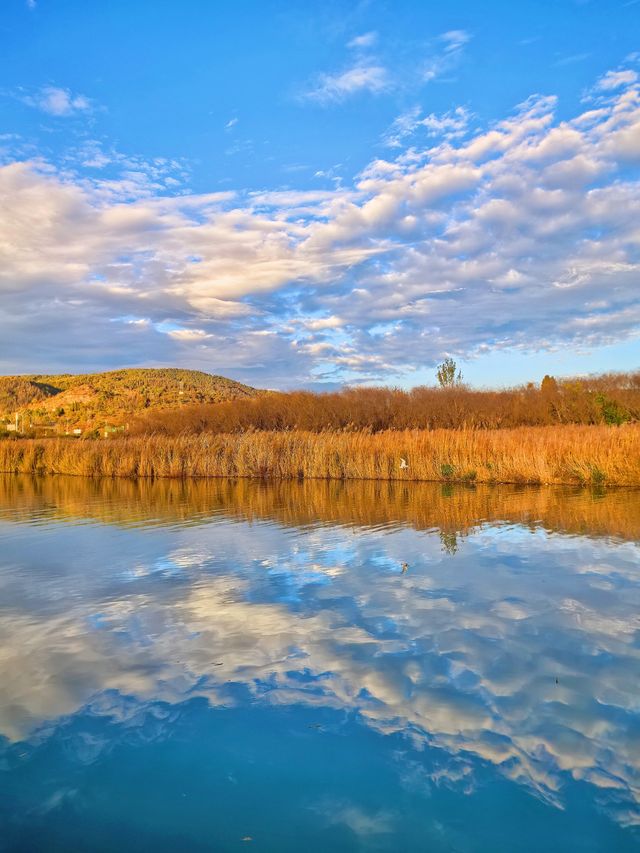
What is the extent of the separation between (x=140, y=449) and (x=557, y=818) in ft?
67.1

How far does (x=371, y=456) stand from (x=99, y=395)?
5194 centimetres

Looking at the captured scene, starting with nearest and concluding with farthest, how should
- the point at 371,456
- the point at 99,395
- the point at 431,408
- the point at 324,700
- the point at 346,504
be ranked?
the point at 324,700 → the point at 346,504 → the point at 371,456 → the point at 431,408 → the point at 99,395

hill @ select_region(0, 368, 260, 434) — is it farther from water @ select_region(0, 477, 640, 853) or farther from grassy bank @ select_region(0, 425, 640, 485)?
water @ select_region(0, 477, 640, 853)

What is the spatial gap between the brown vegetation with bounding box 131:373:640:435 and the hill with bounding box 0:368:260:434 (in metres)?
8.96

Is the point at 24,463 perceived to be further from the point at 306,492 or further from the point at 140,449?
the point at 306,492

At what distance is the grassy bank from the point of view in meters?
15.5

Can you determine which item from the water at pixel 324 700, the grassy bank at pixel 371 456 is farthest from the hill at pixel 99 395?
the water at pixel 324 700

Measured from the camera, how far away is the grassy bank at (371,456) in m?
15.5

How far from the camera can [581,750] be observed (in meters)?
3.12

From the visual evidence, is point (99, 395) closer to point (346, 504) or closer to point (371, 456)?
point (371, 456)

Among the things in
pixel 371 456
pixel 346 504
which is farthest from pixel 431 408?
pixel 346 504

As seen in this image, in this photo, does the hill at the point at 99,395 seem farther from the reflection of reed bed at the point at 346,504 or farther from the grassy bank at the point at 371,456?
the reflection of reed bed at the point at 346,504

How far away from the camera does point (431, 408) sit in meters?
29.0

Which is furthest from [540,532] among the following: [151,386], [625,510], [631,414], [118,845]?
[151,386]
